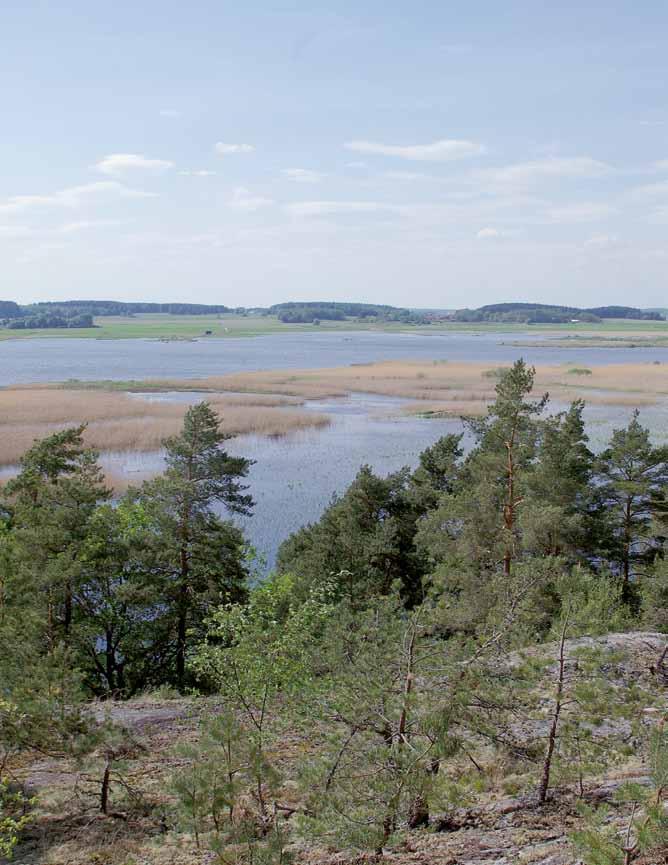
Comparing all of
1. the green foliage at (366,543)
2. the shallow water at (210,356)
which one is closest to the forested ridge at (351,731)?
the green foliage at (366,543)

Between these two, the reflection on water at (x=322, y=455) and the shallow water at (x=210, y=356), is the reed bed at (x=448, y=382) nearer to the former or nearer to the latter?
the reflection on water at (x=322, y=455)

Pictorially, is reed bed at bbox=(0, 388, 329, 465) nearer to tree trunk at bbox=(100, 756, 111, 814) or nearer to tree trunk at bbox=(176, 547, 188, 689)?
tree trunk at bbox=(176, 547, 188, 689)

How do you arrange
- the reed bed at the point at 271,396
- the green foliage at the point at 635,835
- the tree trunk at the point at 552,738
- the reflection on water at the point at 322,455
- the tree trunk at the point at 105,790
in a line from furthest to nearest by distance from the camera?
1. the reed bed at the point at 271,396
2. the reflection on water at the point at 322,455
3. the tree trunk at the point at 105,790
4. the tree trunk at the point at 552,738
5. the green foliage at the point at 635,835

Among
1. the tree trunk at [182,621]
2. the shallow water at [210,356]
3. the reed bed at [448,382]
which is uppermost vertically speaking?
the shallow water at [210,356]

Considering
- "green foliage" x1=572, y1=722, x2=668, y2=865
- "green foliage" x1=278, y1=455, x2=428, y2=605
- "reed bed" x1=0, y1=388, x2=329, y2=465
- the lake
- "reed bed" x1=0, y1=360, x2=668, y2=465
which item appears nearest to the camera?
"green foliage" x1=572, y1=722, x2=668, y2=865

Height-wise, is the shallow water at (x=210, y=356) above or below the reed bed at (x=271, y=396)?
above

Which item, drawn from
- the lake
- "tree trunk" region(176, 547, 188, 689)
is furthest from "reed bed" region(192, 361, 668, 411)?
"tree trunk" region(176, 547, 188, 689)

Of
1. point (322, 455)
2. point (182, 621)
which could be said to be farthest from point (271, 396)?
point (182, 621)

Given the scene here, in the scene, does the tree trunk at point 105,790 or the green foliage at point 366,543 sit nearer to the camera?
the tree trunk at point 105,790

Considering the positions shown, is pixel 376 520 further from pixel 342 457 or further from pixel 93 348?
pixel 93 348

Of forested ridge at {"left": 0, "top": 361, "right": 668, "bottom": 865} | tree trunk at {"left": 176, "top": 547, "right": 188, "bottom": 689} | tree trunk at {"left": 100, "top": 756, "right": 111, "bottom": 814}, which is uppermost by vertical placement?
forested ridge at {"left": 0, "top": 361, "right": 668, "bottom": 865}

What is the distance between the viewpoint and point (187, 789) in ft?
24.3

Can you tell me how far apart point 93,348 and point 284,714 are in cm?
14353

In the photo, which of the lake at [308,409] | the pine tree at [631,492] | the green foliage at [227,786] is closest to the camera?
the green foliage at [227,786]
